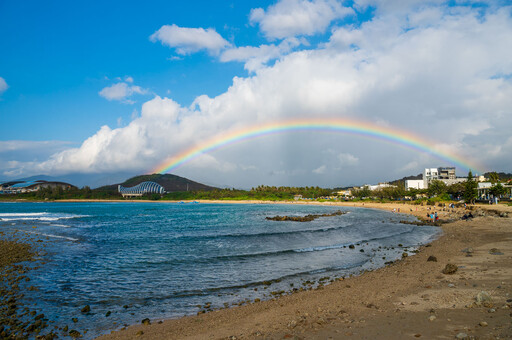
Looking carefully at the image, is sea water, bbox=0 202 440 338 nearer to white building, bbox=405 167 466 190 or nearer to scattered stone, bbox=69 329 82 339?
scattered stone, bbox=69 329 82 339

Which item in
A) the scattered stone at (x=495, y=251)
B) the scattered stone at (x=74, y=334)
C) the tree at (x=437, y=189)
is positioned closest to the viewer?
the scattered stone at (x=74, y=334)

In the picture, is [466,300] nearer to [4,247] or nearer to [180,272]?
[180,272]

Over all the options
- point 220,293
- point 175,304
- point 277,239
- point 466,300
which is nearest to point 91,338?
point 175,304

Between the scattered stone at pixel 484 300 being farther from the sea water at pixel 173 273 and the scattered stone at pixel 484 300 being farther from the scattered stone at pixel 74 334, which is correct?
the scattered stone at pixel 74 334

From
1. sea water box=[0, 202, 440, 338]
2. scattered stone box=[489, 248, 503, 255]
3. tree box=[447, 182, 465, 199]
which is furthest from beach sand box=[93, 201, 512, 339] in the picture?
tree box=[447, 182, 465, 199]

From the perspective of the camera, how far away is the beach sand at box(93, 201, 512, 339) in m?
7.68

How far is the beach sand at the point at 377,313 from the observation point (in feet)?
25.2

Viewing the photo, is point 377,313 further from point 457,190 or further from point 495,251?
point 457,190

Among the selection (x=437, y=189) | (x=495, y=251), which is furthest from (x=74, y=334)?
(x=437, y=189)

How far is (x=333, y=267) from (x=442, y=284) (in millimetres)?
7115

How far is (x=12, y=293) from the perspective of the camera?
13.4 metres

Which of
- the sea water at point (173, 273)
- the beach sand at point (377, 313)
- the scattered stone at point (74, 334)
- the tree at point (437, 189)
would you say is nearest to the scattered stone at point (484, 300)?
the beach sand at point (377, 313)

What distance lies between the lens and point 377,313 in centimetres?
943

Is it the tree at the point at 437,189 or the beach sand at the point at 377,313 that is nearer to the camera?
the beach sand at the point at 377,313
